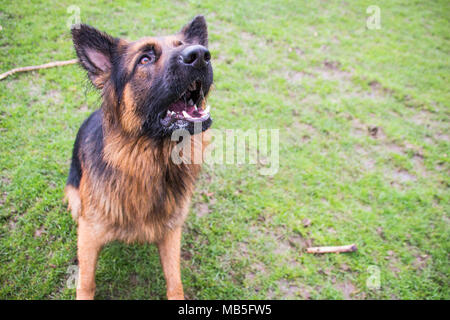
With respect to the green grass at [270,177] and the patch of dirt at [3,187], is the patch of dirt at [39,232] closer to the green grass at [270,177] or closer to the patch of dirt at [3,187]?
the green grass at [270,177]

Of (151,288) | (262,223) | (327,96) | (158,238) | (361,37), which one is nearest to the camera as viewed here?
(158,238)

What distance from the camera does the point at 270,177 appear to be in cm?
472

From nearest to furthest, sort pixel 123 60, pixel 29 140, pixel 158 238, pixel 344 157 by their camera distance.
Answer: pixel 123 60, pixel 158 238, pixel 29 140, pixel 344 157

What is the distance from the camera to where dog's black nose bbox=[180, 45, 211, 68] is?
7.43 feet

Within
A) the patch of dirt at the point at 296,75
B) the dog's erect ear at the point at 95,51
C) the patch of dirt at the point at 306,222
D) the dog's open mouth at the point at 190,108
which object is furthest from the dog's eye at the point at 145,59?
the patch of dirt at the point at 296,75

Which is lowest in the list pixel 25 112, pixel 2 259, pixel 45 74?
pixel 2 259

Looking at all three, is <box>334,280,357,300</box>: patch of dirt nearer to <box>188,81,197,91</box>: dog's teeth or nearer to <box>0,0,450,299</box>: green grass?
<box>0,0,450,299</box>: green grass

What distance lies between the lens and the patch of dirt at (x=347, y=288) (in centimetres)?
355

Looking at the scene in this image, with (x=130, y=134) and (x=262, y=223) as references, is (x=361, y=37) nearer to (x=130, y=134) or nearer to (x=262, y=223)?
(x=262, y=223)

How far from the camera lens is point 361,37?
8.66m

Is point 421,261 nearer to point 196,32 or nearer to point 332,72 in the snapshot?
point 196,32

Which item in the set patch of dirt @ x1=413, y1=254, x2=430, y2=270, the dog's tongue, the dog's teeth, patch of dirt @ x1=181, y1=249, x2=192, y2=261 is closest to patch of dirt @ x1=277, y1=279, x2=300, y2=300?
patch of dirt @ x1=181, y1=249, x2=192, y2=261
